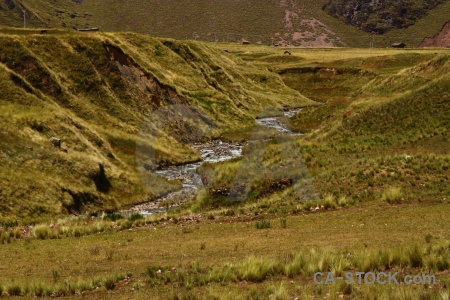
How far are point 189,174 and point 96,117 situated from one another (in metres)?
14.3

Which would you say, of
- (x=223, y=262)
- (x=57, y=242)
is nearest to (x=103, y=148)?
(x=57, y=242)

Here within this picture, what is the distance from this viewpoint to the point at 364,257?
1541 centimetres

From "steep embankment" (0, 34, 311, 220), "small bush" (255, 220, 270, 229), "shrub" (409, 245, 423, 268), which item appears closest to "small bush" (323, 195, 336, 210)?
"small bush" (255, 220, 270, 229)

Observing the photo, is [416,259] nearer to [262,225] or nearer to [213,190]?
[262,225]

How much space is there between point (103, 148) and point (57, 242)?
82.9ft

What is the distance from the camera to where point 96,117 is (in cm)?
5559

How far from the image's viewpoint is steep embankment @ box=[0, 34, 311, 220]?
3753 centimetres

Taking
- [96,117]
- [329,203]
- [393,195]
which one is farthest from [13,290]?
[96,117]

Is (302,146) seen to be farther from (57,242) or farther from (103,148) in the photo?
(57,242)

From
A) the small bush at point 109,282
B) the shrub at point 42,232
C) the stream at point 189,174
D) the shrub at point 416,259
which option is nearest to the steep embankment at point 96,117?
the stream at point 189,174

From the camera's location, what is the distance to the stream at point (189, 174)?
39.1 metres

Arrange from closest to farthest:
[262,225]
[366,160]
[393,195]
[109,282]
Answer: [109,282] → [262,225] → [393,195] → [366,160]

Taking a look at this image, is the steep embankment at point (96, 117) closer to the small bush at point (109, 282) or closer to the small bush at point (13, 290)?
the small bush at point (13, 290)

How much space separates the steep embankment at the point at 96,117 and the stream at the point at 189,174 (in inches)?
63.3
